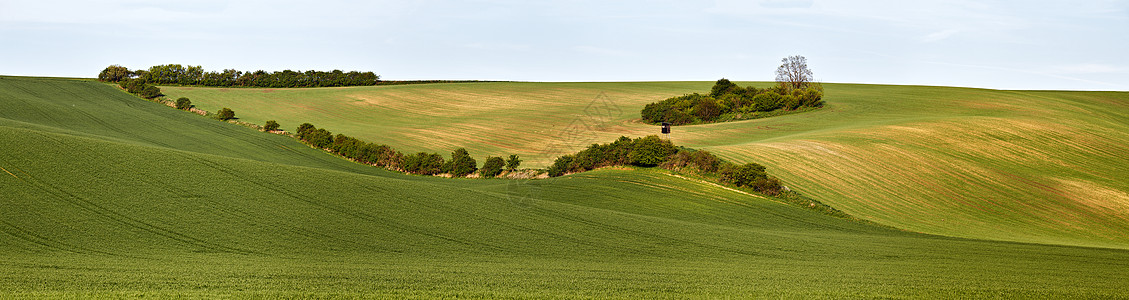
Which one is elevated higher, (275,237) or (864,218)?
(275,237)

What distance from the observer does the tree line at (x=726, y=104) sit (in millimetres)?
74062

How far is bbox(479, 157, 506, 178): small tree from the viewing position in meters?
47.9

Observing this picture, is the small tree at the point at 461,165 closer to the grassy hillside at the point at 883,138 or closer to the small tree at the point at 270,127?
the grassy hillside at the point at 883,138

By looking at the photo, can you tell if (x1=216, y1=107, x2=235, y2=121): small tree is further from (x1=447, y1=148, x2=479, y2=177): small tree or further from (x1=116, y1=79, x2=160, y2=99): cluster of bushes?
(x1=447, y1=148, x2=479, y2=177): small tree

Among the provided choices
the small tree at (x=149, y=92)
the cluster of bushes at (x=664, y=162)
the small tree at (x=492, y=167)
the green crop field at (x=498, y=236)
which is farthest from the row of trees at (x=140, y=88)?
the cluster of bushes at (x=664, y=162)

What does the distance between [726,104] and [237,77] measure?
246 feet

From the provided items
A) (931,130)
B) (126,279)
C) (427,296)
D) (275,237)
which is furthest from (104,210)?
(931,130)

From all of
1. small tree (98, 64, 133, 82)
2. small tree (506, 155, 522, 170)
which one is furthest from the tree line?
small tree (98, 64, 133, 82)

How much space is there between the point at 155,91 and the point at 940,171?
3398 inches

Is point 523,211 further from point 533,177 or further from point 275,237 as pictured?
point 533,177

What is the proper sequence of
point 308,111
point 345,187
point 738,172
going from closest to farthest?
point 345,187 → point 738,172 → point 308,111

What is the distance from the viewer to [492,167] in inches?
1898

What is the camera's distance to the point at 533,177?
46.0 m

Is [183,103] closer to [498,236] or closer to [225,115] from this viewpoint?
[225,115]
